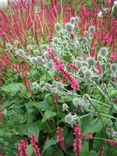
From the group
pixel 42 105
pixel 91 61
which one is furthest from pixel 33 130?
pixel 91 61

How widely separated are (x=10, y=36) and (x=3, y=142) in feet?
6.93

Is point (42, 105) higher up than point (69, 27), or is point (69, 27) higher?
point (69, 27)

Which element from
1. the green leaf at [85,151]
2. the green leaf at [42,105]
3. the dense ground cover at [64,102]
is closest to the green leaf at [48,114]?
A: the dense ground cover at [64,102]

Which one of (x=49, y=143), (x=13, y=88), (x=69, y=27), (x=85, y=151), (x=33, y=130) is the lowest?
(x=85, y=151)

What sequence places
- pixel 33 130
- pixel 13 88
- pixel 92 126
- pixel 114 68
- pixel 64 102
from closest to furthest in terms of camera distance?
pixel 114 68 < pixel 92 126 < pixel 33 130 < pixel 64 102 < pixel 13 88

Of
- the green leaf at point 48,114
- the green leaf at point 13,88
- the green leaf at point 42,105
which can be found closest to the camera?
the green leaf at point 48,114

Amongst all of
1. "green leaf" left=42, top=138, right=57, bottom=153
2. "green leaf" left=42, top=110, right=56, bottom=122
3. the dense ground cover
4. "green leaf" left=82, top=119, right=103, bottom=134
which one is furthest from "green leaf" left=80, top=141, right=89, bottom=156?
"green leaf" left=42, top=110, right=56, bottom=122

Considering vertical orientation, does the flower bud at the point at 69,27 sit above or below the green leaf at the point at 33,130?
above

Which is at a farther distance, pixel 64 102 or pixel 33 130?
pixel 64 102

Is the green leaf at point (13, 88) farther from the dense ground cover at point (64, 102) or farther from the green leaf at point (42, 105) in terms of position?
the green leaf at point (42, 105)

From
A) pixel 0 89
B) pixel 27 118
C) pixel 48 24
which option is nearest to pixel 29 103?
pixel 27 118

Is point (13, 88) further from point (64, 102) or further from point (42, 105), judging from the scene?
point (64, 102)

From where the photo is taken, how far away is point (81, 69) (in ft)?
7.50

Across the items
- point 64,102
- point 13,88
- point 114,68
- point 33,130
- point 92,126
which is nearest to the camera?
point 114,68
